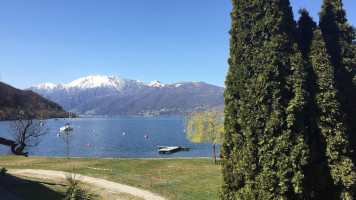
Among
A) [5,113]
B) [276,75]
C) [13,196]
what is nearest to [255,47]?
[276,75]

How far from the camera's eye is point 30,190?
15906mm

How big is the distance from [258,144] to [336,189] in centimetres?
441

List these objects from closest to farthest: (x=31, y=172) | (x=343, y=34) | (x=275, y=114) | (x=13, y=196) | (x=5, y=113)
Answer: (x=275, y=114), (x=343, y=34), (x=13, y=196), (x=5, y=113), (x=31, y=172)

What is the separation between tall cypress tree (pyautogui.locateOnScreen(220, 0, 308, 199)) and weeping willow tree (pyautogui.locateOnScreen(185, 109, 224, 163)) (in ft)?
66.5

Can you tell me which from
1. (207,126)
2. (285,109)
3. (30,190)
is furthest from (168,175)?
(285,109)

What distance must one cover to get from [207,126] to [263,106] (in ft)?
77.5

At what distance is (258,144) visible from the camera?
10977mm

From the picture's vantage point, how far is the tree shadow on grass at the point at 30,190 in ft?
48.4

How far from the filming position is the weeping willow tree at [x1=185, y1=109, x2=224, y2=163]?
1287 inches

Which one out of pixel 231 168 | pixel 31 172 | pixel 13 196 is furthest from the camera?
pixel 31 172

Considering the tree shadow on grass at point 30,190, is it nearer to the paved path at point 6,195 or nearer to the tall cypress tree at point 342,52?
the paved path at point 6,195

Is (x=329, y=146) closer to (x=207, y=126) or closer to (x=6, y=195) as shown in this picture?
(x=6, y=195)

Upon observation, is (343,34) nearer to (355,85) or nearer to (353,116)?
(355,85)

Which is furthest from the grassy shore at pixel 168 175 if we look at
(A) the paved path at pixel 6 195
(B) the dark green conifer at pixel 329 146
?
(A) the paved path at pixel 6 195
